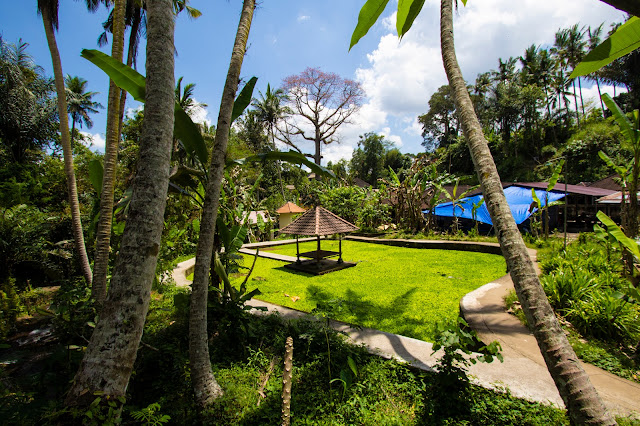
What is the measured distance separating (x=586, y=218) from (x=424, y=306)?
1917cm

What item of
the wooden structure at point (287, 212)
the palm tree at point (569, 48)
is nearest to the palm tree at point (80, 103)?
the wooden structure at point (287, 212)

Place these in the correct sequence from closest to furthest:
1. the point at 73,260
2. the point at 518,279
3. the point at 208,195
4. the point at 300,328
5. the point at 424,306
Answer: the point at 518,279 → the point at 208,195 → the point at 300,328 → the point at 424,306 → the point at 73,260

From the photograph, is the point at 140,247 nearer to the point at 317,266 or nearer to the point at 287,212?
the point at 317,266

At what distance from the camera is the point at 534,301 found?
2.16m

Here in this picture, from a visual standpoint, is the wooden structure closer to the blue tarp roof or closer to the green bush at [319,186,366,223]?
the green bush at [319,186,366,223]

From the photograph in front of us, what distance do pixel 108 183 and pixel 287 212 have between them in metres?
14.6

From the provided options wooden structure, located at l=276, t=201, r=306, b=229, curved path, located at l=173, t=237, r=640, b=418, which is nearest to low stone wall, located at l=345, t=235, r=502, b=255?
curved path, located at l=173, t=237, r=640, b=418

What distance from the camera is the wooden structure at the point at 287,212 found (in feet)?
61.8

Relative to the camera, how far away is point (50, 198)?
9328 mm

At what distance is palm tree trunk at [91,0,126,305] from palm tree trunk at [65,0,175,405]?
2.78m

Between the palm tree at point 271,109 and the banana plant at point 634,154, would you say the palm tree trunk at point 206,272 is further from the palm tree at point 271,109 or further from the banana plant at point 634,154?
the palm tree at point 271,109

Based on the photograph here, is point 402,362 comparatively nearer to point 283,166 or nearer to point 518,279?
point 518,279

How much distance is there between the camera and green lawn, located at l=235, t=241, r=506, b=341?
4848 mm

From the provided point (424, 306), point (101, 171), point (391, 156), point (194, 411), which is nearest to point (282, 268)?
point (424, 306)
